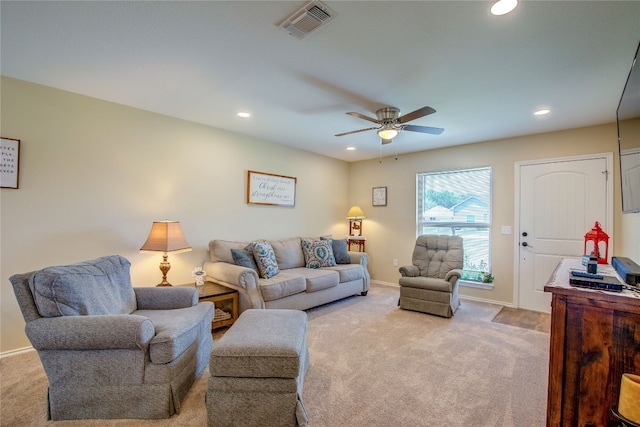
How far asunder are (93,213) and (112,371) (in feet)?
6.12

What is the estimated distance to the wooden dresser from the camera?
1334 mm

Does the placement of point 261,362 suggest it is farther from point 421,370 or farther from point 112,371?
point 421,370

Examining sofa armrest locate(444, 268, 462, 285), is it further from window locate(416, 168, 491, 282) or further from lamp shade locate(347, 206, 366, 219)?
lamp shade locate(347, 206, 366, 219)

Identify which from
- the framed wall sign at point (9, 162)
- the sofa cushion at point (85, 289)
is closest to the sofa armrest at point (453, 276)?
the sofa cushion at point (85, 289)

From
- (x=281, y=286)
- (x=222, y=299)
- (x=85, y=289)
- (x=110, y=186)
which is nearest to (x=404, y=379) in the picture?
(x=281, y=286)

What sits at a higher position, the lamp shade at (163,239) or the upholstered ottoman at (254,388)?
the lamp shade at (163,239)

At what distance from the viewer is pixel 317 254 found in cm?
444

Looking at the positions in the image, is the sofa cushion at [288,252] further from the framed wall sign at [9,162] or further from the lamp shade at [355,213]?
the framed wall sign at [9,162]

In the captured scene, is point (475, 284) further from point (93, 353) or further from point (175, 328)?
point (93, 353)

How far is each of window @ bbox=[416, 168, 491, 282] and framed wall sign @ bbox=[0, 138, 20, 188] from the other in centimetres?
514

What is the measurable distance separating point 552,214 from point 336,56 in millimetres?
3661

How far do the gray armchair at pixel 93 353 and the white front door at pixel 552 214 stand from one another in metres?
4.42

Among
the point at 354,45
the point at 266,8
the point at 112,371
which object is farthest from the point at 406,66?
the point at 112,371

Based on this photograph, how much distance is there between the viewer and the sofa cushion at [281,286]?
3303 mm
